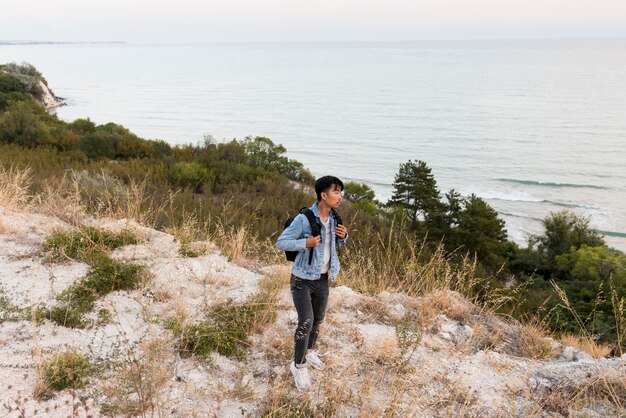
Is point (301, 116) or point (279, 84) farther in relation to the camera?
point (279, 84)

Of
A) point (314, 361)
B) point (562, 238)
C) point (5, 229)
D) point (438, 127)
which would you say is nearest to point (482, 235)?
point (562, 238)

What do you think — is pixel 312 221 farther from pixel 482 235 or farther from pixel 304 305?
pixel 482 235

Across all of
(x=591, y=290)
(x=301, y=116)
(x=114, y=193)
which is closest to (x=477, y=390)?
(x=114, y=193)

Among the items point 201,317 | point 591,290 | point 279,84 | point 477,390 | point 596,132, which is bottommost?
point 591,290

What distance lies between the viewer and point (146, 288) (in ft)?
17.2

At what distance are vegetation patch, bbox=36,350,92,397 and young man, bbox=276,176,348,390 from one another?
169cm

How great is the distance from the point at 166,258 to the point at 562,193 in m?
30.2

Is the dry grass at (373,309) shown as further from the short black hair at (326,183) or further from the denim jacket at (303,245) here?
the short black hair at (326,183)

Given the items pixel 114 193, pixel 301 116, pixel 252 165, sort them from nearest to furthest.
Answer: pixel 114 193 < pixel 252 165 < pixel 301 116

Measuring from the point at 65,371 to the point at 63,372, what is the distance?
A: 1.7 inches

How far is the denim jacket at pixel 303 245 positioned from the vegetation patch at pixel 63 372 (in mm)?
1827

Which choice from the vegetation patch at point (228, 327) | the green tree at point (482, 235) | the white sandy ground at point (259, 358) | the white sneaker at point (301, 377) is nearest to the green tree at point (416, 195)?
the green tree at point (482, 235)

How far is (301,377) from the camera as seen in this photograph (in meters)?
3.89

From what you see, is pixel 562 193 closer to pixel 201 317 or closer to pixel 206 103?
pixel 201 317
